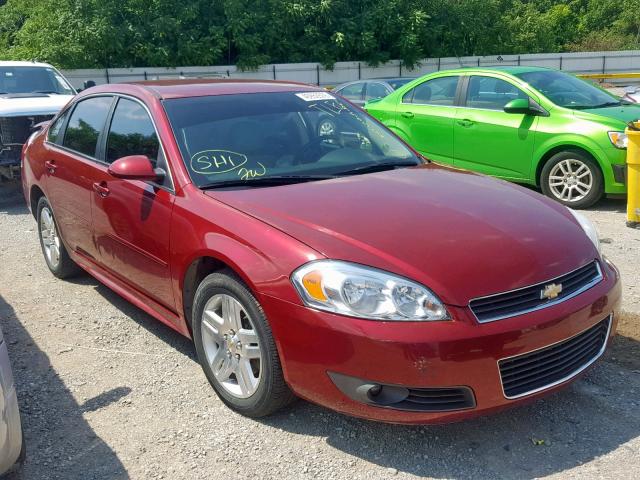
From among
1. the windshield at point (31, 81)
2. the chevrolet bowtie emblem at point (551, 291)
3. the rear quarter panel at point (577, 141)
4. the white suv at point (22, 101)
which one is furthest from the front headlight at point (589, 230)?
the windshield at point (31, 81)

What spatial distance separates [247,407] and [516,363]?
1304mm

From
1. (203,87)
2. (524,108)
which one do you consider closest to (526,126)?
(524,108)

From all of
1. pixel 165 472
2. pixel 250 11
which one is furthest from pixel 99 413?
pixel 250 11

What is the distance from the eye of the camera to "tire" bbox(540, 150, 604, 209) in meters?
7.39

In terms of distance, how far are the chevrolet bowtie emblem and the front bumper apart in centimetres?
5

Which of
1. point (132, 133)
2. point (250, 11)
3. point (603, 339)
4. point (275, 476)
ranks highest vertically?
point (250, 11)

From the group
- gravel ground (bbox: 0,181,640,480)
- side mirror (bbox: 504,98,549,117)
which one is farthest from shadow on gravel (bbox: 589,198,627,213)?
gravel ground (bbox: 0,181,640,480)

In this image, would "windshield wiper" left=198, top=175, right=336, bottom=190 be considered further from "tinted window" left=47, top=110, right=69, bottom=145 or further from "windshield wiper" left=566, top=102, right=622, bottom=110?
"windshield wiper" left=566, top=102, right=622, bottom=110

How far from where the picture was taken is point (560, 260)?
3.12 metres

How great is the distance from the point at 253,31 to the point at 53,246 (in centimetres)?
2146

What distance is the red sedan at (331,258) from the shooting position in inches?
110

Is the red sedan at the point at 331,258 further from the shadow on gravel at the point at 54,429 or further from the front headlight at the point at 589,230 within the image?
the shadow on gravel at the point at 54,429

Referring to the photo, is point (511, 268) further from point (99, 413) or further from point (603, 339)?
point (99, 413)

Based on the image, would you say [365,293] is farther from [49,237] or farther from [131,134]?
[49,237]
